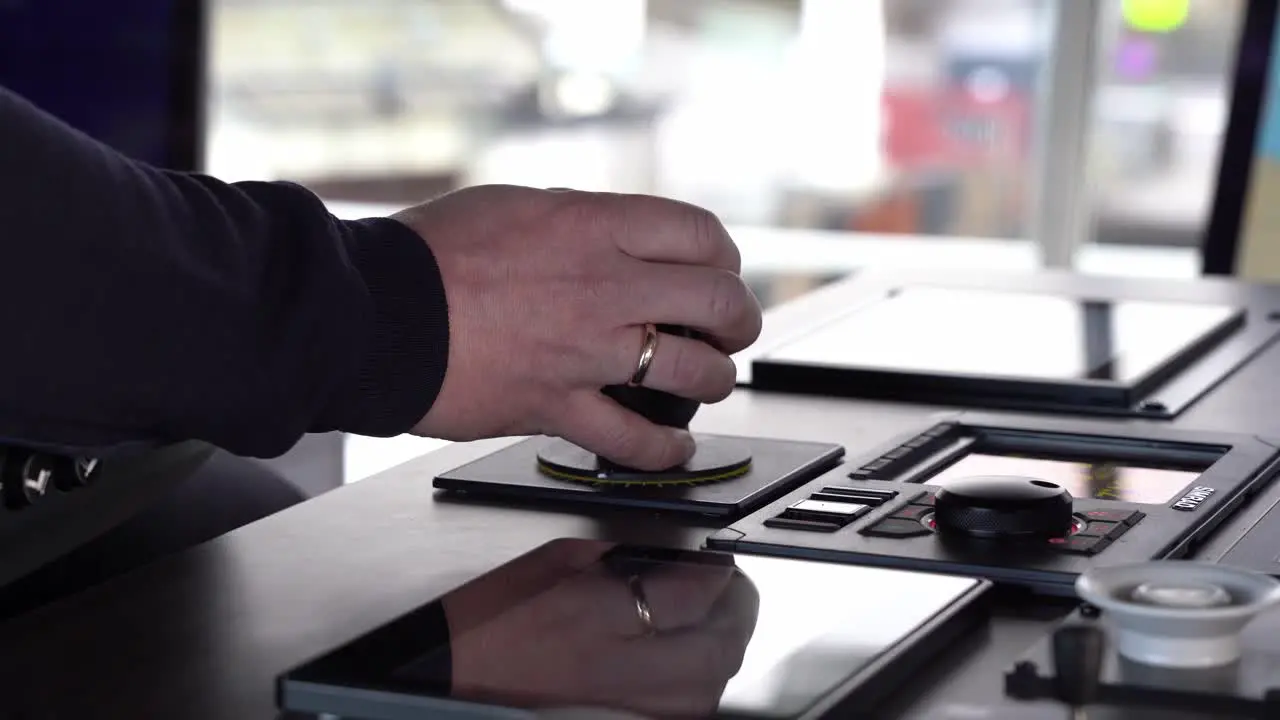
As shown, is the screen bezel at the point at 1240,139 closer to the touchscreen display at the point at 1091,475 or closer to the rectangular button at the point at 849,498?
the touchscreen display at the point at 1091,475

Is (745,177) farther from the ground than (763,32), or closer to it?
closer to it

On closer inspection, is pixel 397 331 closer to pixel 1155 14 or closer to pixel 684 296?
pixel 684 296

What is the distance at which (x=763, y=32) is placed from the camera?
18.1 feet

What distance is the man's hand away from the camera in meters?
0.96

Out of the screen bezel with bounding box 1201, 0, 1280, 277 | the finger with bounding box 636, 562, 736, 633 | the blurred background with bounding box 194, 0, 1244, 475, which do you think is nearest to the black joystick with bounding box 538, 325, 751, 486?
the finger with bounding box 636, 562, 736, 633

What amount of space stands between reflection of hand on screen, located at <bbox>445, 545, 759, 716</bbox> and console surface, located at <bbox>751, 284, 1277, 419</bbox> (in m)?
0.61

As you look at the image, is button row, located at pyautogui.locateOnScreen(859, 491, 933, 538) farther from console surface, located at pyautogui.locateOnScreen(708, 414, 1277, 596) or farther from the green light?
the green light

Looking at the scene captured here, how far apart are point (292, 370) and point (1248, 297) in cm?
136

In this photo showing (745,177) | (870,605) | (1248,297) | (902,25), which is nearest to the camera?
(870,605)

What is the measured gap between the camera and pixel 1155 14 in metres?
5.07

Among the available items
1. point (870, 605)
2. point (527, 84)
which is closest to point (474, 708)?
point (870, 605)

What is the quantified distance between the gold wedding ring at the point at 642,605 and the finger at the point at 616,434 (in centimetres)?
23

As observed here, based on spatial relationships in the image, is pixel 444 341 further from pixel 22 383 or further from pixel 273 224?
pixel 22 383

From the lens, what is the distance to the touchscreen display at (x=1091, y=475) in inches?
39.8
